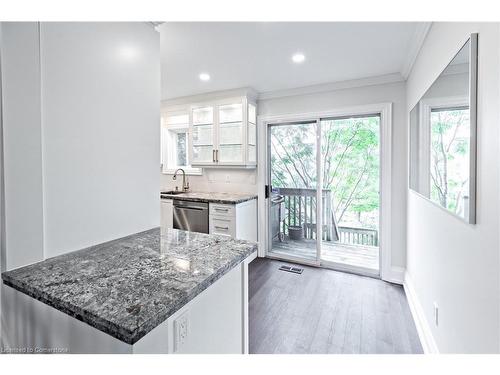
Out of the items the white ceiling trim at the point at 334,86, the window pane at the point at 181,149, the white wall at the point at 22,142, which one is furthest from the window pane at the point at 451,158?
the window pane at the point at 181,149

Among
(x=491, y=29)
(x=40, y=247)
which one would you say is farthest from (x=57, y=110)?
(x=491, y=29)

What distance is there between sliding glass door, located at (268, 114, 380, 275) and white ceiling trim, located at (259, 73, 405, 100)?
384 mm

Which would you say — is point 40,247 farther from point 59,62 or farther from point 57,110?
point 59,62

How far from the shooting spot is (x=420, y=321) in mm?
2008

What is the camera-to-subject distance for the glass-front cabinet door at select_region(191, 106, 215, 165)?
3689 millimetres

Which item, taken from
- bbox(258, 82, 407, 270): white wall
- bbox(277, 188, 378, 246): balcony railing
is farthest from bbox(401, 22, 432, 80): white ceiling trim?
bbox(277, 188, 378, 246): balcony railing

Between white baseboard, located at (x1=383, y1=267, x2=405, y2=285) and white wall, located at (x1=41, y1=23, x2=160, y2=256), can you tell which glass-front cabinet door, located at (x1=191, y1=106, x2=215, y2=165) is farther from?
white baseboard, located at (x1=383, y1=267, x2=405, y2=285)

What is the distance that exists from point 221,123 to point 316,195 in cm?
168

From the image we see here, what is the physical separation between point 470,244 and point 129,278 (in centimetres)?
148

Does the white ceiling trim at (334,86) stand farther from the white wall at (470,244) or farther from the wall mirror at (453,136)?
the wall mirror at (453,136)

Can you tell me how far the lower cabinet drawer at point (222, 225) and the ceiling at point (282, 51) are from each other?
5.76 feet

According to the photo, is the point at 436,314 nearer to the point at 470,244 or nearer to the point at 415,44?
the point at 470,244

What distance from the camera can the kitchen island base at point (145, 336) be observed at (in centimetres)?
84

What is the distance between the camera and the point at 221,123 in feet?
11.7
